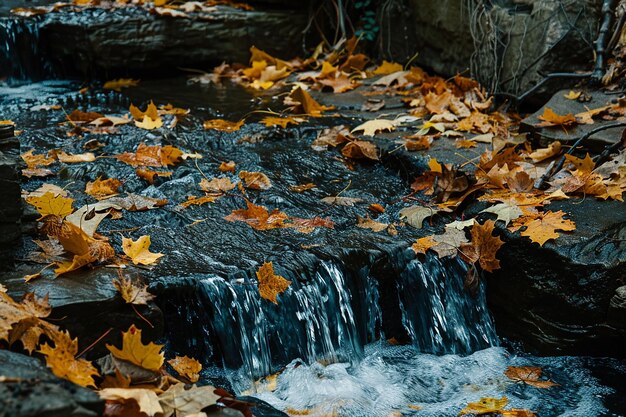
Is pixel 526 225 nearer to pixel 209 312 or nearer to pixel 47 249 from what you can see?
pixel 209 312

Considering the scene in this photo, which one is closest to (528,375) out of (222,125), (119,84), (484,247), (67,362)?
(484,247)

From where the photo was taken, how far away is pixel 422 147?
469 cm

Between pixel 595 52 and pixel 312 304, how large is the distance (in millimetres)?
3068

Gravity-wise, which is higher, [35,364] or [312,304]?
[35,364]

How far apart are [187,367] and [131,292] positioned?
449 millimetres

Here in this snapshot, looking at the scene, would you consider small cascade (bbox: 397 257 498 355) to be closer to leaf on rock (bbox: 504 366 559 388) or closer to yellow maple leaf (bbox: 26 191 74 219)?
leaf on rock (bbox: 504 366 559 388)

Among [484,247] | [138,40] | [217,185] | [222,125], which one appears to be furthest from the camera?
[138,40]

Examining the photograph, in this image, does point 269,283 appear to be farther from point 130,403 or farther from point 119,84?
point 119,84

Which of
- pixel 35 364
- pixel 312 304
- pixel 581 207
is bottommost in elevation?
pixel 312 304

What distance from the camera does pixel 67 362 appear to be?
96.7 inches

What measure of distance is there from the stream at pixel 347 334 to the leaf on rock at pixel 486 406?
48 millimetres

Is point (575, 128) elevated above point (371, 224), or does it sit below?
above

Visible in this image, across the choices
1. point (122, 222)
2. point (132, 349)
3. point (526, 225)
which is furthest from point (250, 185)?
point (132, 349)

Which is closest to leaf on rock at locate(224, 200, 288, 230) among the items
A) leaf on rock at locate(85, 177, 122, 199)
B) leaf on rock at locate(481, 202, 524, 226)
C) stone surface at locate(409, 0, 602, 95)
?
leaf on rock at locate(85, 177, 122, 199)
